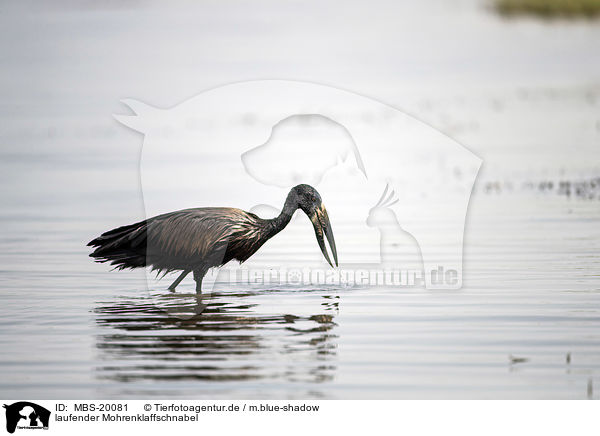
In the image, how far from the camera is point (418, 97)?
3070cm

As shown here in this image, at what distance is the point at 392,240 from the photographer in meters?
15.9

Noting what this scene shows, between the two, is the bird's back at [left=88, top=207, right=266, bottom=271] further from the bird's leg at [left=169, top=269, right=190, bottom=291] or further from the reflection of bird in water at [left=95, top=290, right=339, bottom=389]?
the reflection of bird in water at [left=95, top=290, right=339, bottom=389]

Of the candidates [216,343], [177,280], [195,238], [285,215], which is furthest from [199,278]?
[216,343]

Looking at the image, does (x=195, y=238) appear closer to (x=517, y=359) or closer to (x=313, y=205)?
(x=313, y=205)

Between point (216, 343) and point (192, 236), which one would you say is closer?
point (216, 343)

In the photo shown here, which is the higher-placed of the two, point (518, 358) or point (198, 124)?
point (198, 124)

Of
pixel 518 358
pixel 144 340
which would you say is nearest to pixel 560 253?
pixel 518 358

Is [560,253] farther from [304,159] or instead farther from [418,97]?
[418,97]

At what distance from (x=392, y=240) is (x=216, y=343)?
251 inches

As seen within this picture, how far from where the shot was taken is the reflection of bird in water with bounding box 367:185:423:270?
14.3 m

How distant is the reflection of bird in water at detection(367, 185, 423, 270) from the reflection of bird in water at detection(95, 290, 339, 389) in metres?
2.45

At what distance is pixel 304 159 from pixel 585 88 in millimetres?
12475

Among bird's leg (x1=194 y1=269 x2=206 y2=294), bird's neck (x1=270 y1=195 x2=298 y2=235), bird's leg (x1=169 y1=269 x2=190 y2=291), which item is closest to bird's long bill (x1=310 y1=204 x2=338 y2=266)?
bird's neck (x1=270 y1=195 x2=298 y2=235)
